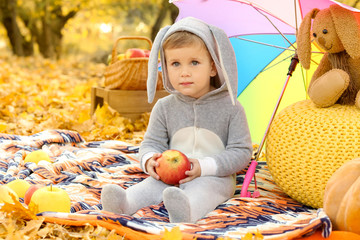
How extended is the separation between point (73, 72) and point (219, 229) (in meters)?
8.05

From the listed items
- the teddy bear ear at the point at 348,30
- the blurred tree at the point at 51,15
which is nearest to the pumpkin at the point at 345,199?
the teddy bear ear at the point at 348,30

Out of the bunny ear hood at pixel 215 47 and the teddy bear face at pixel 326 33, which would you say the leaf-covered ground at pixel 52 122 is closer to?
the bunny ear hood at pixel 215 47

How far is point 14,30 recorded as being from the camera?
11352mm

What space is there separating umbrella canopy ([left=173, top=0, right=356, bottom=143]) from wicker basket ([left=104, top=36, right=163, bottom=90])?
136 centimetres

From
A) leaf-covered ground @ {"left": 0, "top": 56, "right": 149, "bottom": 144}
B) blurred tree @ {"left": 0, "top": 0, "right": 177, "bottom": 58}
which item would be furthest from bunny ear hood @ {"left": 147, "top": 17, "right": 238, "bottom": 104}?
blurred tree @ {"left": 0, "top": 0, "right": 177, "bottom": 58}

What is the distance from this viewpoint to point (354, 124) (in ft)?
6.53

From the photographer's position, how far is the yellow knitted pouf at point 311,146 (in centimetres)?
199

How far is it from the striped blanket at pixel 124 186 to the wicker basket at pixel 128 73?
94 centimetres

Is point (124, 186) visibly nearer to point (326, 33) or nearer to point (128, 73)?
point (326, 33)

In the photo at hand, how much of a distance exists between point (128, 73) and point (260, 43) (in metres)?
1.69

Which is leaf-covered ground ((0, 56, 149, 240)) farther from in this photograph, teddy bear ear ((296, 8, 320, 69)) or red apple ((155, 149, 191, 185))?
teddy bear ear ((296, 8, 320, 69))

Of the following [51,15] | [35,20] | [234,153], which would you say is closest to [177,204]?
[234,153]

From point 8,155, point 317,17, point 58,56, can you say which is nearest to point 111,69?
point 8,155

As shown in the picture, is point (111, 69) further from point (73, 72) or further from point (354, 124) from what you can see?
point (73, 72)
